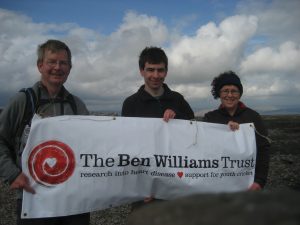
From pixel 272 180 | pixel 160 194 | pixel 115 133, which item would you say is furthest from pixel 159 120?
pixel 272 180

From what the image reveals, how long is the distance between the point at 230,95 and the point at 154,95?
1.29 m

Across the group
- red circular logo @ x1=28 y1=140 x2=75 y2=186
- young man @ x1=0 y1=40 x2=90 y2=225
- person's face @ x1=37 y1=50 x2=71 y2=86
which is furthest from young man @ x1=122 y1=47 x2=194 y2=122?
person's face @ x1=37 y1=50 x2=71 y2=86

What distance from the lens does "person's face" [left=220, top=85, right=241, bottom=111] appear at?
582 centimetres

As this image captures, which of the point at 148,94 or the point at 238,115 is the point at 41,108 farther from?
the point at 238,115

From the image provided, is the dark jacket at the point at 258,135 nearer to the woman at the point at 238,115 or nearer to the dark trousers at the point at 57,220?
the woman at the point at 238,115

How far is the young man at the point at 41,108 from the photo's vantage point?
179 inches

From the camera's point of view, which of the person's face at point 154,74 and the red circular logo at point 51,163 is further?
the person's face at point 154,74

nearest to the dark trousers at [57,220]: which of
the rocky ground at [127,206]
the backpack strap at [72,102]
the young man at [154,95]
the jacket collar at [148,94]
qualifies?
the young man at [154,95]

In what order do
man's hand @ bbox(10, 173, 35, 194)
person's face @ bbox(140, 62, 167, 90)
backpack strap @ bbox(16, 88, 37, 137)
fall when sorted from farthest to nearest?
person's face @ bbox(140, 62, 167, 90) < man's hand @ bbox(10, 173, 35, 194) < backpack strap @ bbox(16, 88, 37, 137)

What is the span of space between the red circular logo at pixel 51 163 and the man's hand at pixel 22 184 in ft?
0.40

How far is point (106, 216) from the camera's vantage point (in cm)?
1142

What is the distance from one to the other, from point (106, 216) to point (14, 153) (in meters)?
7.20

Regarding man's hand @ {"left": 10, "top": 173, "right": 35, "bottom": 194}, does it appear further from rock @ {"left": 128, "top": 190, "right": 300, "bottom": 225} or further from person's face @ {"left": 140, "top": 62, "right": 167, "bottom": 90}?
rock @ {"left": 128, "top": 190, "right": 300, "bottom": 225}

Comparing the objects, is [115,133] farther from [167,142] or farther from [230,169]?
[230,169]
